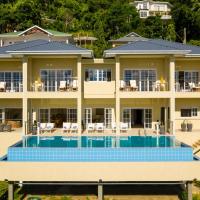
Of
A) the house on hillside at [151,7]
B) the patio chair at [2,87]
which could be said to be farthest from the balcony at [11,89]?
the house on hillside at [151,7]

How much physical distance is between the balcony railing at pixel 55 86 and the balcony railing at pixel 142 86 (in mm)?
3639

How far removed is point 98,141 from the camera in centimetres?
2361

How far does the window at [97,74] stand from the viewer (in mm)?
30328

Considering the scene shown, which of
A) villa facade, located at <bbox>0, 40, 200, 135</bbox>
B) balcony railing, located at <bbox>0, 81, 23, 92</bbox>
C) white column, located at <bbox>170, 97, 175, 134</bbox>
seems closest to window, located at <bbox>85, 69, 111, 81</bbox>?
villa facade, located at <bbox>0, 40, 200, 135</bbox>

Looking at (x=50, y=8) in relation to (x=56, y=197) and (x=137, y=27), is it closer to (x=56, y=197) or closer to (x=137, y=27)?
(x=137, y=27)

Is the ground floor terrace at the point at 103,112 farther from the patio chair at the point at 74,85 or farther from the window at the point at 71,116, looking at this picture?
the patio chair at the point at 74,85

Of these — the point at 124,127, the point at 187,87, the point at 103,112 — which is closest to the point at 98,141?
the point at 124,127

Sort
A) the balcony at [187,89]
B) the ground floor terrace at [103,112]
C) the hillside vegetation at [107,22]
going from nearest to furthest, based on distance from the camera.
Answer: the balcony at [187,89] < the ground floor terrace at [103,112] < the hillside vegetation at [107,22]

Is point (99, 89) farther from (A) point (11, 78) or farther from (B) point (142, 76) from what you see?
(A) point (11, 78)

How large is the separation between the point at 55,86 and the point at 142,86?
6.62 meters

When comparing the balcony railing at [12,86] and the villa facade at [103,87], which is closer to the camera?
the villa facade at [103,87]

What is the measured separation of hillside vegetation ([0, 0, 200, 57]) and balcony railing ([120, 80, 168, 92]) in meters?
29.7

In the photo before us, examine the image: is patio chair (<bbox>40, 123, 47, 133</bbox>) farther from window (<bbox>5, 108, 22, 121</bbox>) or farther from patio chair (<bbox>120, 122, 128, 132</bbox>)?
patio chair (<bbox>120, 122, 128, 132</bbox>)

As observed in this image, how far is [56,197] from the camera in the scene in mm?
20625
